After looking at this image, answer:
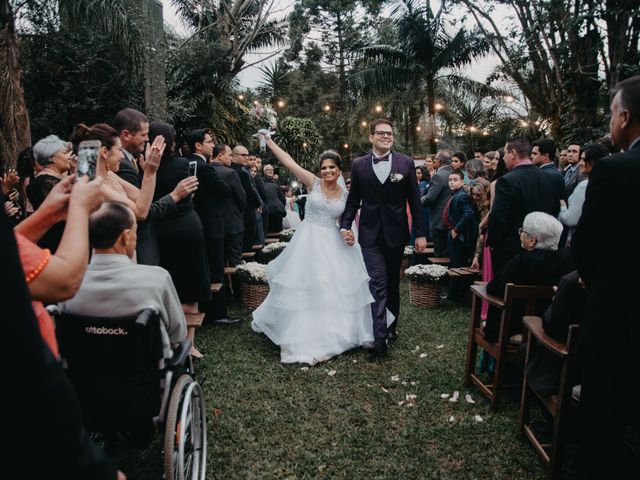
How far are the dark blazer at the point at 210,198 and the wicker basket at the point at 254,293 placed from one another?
0.86 m

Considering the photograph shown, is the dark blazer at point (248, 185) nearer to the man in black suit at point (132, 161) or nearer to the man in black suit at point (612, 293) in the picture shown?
the man in black suit at point (132, 161)

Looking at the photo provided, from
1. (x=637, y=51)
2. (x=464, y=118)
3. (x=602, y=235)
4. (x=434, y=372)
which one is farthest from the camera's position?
(x=464, y=118)

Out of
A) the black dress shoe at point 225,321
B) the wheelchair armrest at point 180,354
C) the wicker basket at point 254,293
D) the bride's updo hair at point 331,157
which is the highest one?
the bride's updo hair at point 331,157

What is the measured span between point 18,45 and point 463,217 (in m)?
8.29

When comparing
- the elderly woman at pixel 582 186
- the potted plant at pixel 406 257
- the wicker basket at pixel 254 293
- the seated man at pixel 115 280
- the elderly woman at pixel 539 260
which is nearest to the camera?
the seated man at pixel 115 280

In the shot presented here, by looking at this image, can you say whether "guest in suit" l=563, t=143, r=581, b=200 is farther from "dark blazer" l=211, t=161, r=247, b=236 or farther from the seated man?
the seated man

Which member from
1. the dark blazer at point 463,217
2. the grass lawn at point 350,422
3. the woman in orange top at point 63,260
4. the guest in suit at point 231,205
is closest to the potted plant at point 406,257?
the dark blazer at point 463,217

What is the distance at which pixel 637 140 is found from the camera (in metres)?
2.16

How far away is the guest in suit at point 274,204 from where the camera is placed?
11.1 m

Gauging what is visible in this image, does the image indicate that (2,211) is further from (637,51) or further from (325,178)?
(637,51)

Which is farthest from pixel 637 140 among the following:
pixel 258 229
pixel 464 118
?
pixel 464 118

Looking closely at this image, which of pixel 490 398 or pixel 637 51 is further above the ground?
pixel 637 51

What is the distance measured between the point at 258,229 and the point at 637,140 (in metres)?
7.98

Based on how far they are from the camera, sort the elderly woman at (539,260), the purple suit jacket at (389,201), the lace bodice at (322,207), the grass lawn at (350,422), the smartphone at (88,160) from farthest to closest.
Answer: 1. the lace bodice at (322,207)
2. the purple suit jacket at (389,201)
3. the elderly woman at (539,260)
4. the grass lawn at (350,422)
5. the smartphone at (88,160)
